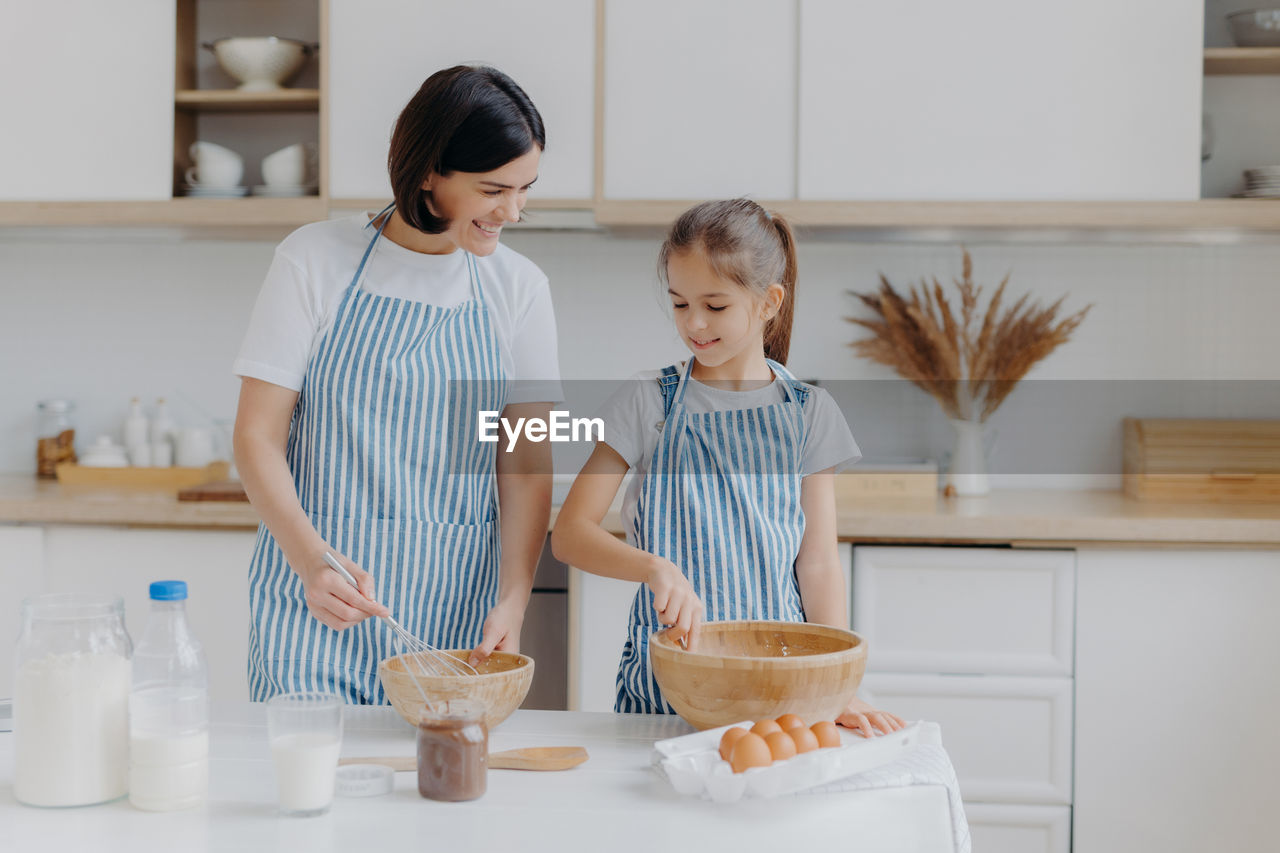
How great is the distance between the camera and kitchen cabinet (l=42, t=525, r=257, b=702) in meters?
2.24

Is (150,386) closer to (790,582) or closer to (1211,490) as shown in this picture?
(790,582)

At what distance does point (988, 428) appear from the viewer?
8.68ft

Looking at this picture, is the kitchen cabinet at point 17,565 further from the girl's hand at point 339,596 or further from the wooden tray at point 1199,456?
the wooden tray at point 1199,456

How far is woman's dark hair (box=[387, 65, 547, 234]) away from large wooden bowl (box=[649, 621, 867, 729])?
0.56m

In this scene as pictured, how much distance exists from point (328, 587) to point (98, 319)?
2.07 m

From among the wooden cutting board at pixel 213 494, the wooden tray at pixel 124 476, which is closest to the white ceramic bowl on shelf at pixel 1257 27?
the wooden cutting board at pixel 213 494

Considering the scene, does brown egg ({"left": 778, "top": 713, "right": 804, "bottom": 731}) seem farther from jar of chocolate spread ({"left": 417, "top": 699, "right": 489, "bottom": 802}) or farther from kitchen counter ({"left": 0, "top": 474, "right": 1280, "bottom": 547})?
kitchen counter ({"left": 0, "top": 474, "right": 1280, "bottom": 547})

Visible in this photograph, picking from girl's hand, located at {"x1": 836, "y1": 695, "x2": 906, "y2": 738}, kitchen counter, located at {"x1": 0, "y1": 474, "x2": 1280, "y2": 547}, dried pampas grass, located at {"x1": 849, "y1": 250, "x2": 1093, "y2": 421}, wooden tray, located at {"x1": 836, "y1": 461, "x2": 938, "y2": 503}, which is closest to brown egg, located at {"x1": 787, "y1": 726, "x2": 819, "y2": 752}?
girl's hand, located at {"x1": 836, "y1": 695, "x2": 906, "y2": 738}

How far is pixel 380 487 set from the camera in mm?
1334

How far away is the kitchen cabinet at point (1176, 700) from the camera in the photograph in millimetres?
2066

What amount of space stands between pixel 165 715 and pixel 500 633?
39cm

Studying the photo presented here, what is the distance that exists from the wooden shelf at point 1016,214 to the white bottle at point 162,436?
123 cm

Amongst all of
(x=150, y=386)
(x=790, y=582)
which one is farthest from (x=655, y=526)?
(x=150, y=386)

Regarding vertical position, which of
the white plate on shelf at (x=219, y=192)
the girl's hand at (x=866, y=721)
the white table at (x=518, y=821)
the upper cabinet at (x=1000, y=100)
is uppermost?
the upper cabinet at (x=1000, y=100)
